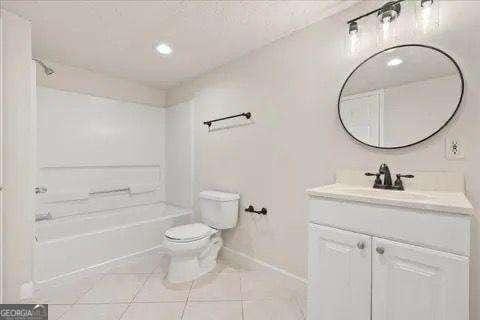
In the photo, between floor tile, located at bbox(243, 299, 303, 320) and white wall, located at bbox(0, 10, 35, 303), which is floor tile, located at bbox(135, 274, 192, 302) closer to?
floor tile, located at bbox(243, 299, 303, 320)

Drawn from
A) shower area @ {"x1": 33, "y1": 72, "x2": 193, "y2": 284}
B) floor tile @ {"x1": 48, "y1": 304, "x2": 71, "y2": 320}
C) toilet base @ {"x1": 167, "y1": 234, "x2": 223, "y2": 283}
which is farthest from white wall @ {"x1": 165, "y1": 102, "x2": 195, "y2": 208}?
floor tile @ {"x1": 48, "y1": 304, "x2": 71, "y2": 320}

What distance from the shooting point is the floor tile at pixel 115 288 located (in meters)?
1.70

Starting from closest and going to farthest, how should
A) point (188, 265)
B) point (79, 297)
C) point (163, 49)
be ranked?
point (79, 297), point (188, 265), point (163, 49)

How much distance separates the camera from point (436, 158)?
123cm

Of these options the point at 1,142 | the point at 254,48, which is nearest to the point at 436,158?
the point at 254,48

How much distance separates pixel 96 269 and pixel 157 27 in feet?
6.98

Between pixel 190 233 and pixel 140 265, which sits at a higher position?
pixel 190 233

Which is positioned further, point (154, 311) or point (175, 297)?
point (175, 297)

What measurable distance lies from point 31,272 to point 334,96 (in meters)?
2.54

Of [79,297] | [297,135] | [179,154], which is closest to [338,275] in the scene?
[297,135]

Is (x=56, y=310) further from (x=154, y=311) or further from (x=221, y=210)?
(x=221, y=210)

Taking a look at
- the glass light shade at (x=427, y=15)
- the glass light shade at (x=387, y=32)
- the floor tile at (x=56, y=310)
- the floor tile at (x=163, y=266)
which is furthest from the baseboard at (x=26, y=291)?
the glass light shade at (x=427, y=15)

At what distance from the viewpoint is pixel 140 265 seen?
2271 millimetres

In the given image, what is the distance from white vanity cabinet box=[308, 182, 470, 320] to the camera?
35.4 inches
